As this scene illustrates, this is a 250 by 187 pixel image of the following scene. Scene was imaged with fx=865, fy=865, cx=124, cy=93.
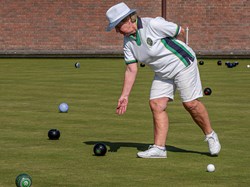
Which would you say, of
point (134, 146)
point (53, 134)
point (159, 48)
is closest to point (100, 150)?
point (134, 146)

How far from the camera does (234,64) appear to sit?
28438 mm

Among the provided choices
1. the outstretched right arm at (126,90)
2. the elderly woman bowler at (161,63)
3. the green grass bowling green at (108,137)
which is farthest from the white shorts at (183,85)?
the green grass bowling green at (108,137)

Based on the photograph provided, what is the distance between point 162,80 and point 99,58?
25644mm

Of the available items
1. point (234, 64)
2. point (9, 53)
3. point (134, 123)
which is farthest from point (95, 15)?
point (134, 123)

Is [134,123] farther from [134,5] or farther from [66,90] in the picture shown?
[134,5]

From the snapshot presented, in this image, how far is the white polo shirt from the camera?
9398mm

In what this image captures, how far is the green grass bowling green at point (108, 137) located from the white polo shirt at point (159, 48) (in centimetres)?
104

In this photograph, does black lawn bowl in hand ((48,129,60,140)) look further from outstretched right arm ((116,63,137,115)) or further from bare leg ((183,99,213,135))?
bare leg ((183,99,213,135))

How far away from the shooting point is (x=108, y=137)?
11.4m

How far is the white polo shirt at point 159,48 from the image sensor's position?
9.40 metres

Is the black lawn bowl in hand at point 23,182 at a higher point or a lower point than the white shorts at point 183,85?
lower

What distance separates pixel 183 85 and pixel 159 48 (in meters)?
0.52

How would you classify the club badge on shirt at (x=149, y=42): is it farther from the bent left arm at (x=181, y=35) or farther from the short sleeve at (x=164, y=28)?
the bent left arm at (x=181, y=35)

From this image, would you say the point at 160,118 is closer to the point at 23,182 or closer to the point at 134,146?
the point at 134,146
